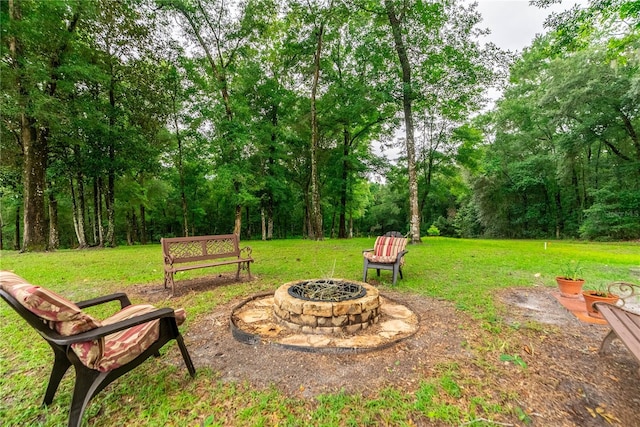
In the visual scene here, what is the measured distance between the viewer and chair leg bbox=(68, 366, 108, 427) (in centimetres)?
151

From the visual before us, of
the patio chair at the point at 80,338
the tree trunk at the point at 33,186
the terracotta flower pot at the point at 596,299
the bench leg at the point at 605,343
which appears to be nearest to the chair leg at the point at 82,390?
the patio chair at the point at 80,338

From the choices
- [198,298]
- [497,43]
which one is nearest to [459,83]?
[497,43]

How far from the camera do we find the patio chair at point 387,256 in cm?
468

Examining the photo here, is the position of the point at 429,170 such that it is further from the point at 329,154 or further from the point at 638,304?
the point at 638,304

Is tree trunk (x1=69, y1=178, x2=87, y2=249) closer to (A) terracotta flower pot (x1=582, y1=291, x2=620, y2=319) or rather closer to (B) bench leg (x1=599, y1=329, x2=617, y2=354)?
(B) bench leg (x1=599, y1=329, x2=617, y2=354)

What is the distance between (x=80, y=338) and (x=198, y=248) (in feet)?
12.1

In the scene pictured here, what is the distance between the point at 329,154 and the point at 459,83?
25.9 ft

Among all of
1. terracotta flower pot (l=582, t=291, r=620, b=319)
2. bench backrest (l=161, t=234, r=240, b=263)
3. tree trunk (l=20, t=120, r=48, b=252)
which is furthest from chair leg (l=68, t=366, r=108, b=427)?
tree trunk (l=20, t=120, r=48, b=252)

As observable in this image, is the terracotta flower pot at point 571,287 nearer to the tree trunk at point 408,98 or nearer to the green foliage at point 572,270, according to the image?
the green foliage at point 572,270

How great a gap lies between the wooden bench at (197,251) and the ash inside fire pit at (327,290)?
212 cm

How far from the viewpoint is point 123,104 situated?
12.0 metres

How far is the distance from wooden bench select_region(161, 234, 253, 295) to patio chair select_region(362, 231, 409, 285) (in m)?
2.46

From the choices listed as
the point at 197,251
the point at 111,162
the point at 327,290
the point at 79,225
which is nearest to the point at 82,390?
the point at 327,290

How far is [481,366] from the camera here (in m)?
2.23
